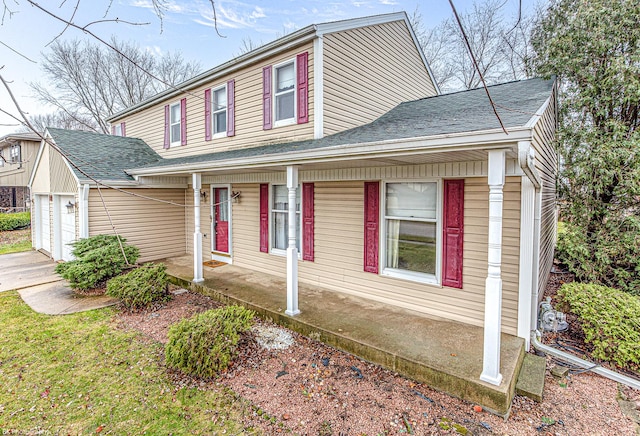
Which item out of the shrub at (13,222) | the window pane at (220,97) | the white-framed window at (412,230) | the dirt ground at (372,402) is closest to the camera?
the dirt ground at (372,402)

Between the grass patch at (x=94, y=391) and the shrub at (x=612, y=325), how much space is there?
4.66 metres

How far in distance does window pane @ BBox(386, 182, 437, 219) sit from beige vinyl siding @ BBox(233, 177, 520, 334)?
0.53 metres

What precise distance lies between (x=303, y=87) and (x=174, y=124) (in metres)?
5.57

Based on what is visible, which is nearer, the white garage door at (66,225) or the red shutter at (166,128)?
the white garage door at (66,225)

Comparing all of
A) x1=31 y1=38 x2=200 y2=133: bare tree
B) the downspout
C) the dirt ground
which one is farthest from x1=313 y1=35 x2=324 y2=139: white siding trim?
x1=31 y1=38 x2=200 y2=133: bare tree

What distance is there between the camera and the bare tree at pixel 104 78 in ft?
61.2

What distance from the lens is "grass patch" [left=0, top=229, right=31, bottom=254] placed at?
11.7 metres

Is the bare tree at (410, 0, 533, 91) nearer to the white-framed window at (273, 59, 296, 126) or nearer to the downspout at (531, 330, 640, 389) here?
the white-framed window at (273, 59, 296, 126)

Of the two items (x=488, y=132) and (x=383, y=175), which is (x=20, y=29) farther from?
(x=383, y=175)

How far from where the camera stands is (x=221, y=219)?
8.88 meters

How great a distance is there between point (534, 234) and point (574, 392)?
77.1 inches

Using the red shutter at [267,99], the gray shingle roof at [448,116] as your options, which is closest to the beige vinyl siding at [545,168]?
the gray shingle roof at [448,116]

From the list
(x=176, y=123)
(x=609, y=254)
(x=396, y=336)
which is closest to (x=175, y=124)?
(x=176, y=123)

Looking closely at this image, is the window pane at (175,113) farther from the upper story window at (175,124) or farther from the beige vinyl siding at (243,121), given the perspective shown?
the beige vinyl siding at (243,121)
